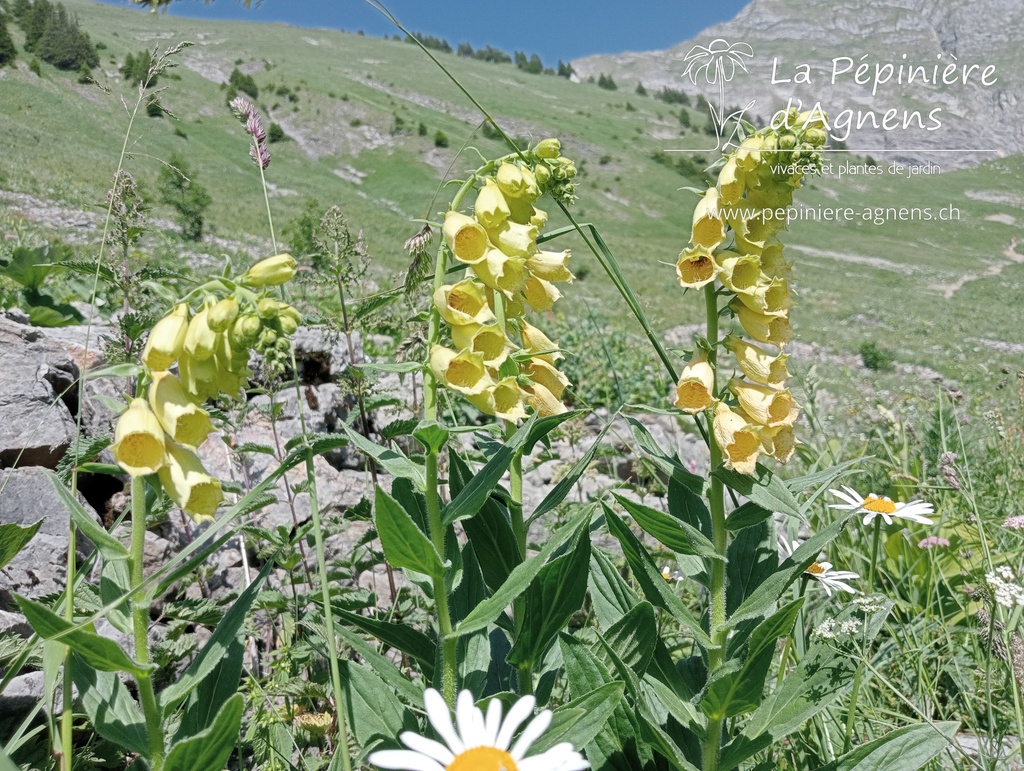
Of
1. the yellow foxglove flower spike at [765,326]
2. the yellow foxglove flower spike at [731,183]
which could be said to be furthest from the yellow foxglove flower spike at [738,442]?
the yellow foxglove flower spike at [731,183]

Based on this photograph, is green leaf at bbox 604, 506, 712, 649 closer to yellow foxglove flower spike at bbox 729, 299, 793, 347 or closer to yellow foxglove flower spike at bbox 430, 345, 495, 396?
yellow foxglove flower spike at bbox 430, 345, 495, 396

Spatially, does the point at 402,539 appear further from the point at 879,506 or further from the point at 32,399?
the point at 32,399

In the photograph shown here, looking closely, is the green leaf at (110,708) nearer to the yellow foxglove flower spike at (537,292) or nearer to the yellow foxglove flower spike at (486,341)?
the yellow foxglove flower spike at (486,341)

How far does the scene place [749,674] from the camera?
139cm

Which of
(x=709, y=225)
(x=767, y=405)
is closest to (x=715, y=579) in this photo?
(x=767, y=405)

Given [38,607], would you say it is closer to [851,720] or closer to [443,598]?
[443,598]

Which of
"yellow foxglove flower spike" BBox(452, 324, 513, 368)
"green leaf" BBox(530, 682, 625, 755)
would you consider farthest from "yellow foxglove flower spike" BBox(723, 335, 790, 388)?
"green leaf" BBox(530, 682, 625, 755)

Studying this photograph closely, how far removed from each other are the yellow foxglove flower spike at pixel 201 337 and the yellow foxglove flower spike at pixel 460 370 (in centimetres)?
41

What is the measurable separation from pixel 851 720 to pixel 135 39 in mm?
77608

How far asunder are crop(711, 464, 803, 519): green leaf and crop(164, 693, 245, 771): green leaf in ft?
3.51

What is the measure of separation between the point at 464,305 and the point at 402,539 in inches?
20.9

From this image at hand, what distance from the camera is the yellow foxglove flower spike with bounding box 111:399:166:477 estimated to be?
1.23 m

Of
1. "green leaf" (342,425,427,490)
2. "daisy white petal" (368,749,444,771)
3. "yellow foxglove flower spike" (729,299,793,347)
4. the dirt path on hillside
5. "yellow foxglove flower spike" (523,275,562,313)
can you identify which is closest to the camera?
"daisy white petal" (368,749,444,771)

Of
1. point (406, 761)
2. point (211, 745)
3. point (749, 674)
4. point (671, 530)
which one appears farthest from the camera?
point (671, 530)
